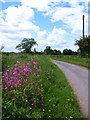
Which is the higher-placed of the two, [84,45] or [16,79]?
[84,45]

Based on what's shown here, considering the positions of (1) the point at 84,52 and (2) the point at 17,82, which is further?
(1) the point at 84,52

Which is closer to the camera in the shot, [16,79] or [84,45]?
[16,79]

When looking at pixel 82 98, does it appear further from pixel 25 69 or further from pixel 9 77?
pixel 9 77

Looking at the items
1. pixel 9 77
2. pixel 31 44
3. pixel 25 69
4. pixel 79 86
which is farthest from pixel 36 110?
pixel 31 44

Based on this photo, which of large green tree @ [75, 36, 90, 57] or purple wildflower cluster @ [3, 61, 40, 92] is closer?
purple wildflower cluster @ [3, 61, 40, 92]

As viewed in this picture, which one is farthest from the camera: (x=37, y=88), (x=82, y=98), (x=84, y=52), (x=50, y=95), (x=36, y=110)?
(x=84, y=52)

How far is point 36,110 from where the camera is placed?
8133 mm

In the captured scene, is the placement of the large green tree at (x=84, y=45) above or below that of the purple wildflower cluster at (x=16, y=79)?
above

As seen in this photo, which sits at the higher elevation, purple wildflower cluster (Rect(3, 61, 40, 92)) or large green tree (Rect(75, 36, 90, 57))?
large green tree (Rect(75, 36, 90, 57))

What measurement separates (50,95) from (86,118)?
6.64 ft

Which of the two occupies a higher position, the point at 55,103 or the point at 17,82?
the point at 17,82

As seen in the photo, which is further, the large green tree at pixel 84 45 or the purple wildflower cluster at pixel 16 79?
the large green tree at pixel 84 45

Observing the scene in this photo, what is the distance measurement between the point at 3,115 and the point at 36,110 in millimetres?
1023

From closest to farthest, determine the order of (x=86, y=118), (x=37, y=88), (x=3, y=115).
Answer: (x=3, y=115), (x=86, y=118), (x=37, y=88)
